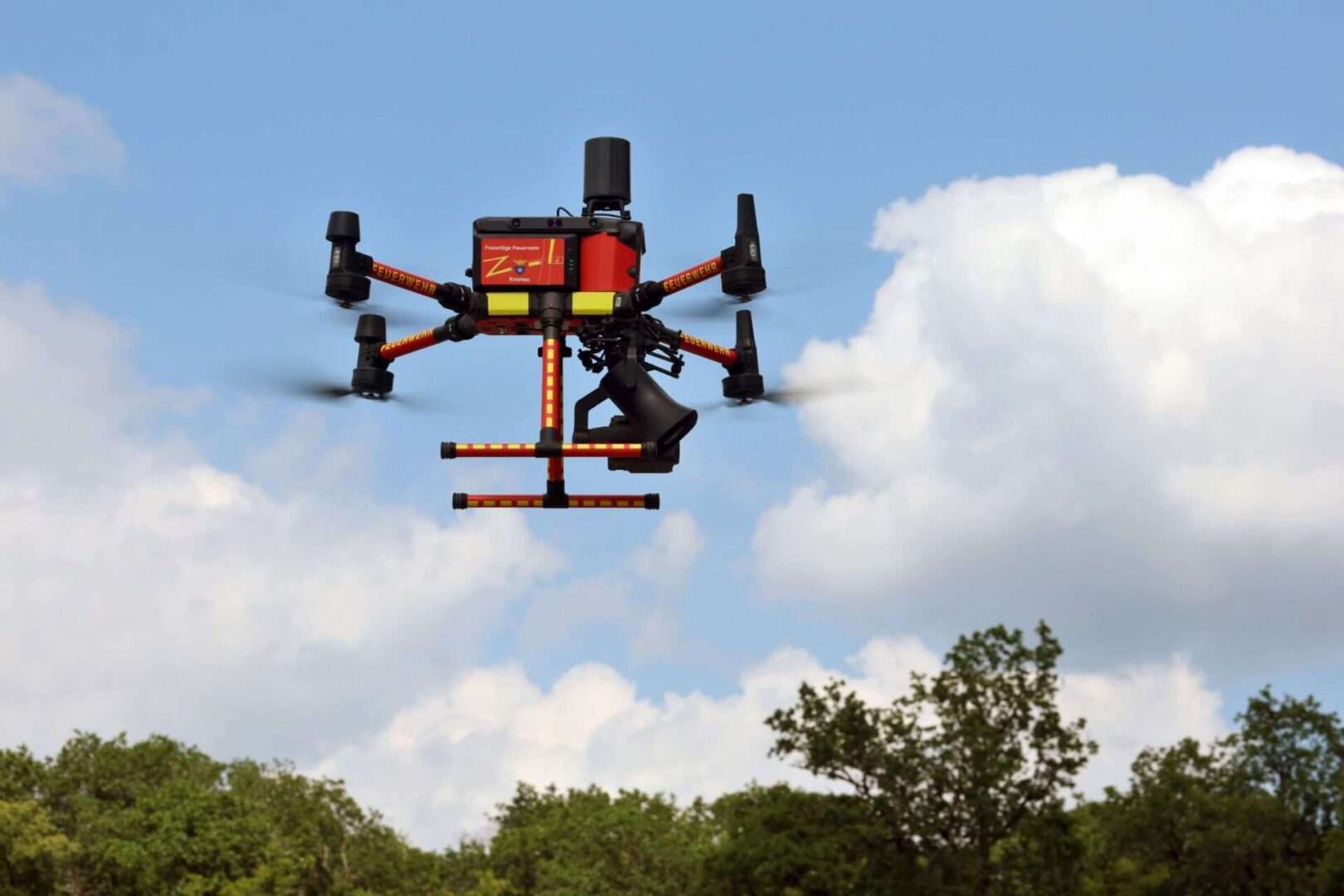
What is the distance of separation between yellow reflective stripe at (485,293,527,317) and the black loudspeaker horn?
103 cm

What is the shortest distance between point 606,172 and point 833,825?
3200cm

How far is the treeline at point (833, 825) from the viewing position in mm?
46625

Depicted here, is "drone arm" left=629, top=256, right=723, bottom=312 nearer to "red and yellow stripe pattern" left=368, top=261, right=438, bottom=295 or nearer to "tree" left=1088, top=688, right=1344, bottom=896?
"red and yellow stripe pattern" left=368, top=261, right=438, bottom=295

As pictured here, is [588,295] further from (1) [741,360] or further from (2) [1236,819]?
(2) [1236,819]

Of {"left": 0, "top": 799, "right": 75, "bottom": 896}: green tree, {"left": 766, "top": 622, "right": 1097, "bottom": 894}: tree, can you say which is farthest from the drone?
{"left": 0, "top": 799, "right": 75, "bottom": 896}: green tree

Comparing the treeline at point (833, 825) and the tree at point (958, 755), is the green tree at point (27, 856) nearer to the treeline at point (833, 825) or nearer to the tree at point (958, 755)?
the treeline at point (833, 825)

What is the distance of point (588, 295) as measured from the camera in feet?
60.3

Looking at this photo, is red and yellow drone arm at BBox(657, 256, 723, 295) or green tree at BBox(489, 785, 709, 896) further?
green tree at BBox(489, 785, 709, 896)

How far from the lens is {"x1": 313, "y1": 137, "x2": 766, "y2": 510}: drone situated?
720 inches

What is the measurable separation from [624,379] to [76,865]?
2371 inches

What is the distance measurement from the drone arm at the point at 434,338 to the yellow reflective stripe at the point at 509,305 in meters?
0.23

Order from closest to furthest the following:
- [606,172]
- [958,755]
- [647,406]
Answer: [647,406] → [606,172] → [958,755]

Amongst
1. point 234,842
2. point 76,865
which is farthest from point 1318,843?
point 76,865

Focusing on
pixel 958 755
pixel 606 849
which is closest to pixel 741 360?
pixel 958 755
